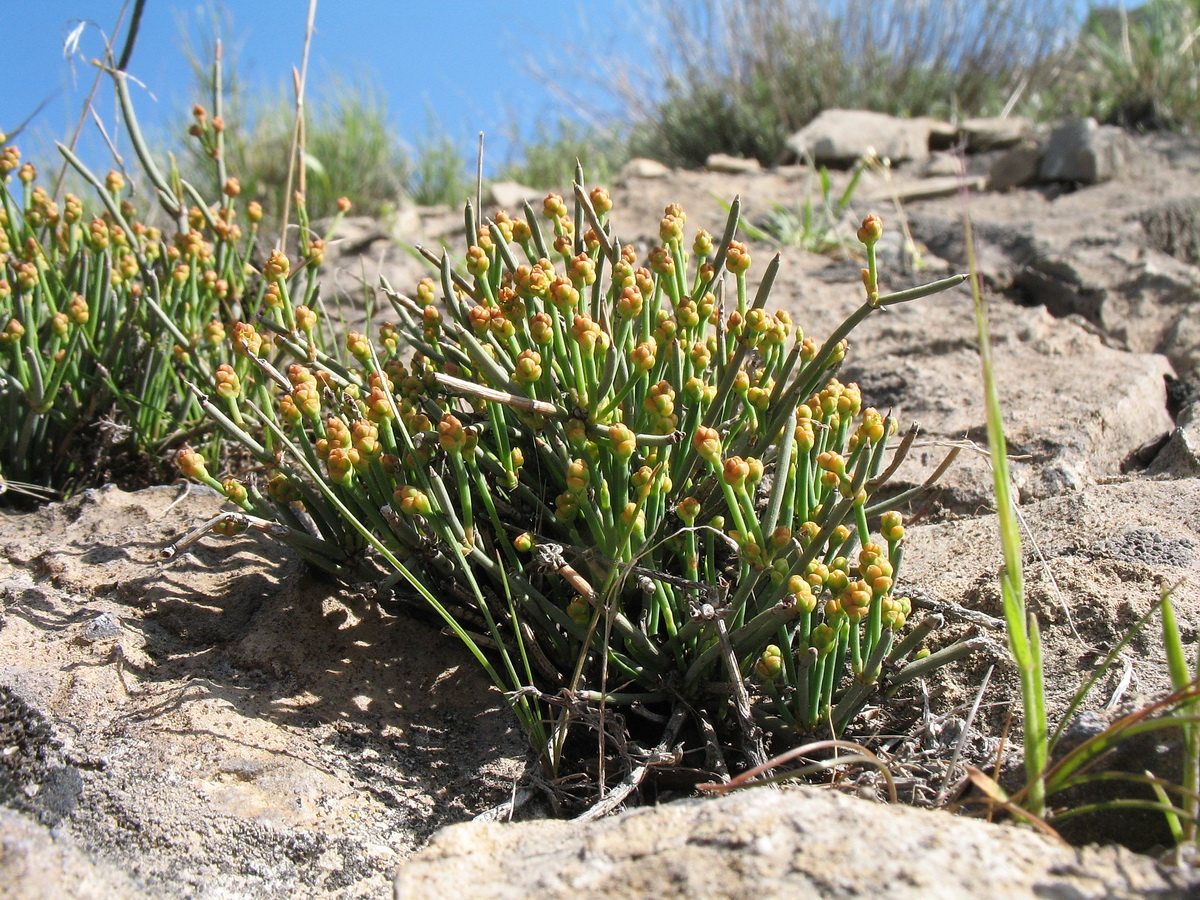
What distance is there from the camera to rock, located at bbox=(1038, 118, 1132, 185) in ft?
16.6

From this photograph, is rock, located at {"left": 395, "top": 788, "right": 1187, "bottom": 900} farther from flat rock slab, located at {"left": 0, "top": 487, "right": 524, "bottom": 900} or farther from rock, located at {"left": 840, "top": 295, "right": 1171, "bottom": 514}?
rock, located at {"left": 840, "top": 295, "right": 1171, "bottom": 514}

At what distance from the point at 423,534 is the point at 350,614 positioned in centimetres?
30

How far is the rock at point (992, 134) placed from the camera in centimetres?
632

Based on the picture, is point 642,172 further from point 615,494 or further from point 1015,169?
point 615,494

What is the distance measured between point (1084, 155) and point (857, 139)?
1.48m

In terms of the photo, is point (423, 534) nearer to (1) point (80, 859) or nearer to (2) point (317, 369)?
(2) point (317, 369)

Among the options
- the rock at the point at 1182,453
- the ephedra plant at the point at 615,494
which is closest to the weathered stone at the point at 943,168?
the rock at the point at 1182,453

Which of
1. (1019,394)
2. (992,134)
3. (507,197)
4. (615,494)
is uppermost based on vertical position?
(992,134)

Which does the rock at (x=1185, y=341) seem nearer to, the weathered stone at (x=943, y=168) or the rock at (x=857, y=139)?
the weathered stone at (x=943, y=168)

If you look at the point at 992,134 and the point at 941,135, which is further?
the point at 941,135

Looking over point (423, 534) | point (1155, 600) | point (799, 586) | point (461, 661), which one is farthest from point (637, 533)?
point (1155, 600)

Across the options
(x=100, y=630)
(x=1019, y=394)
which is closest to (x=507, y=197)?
(x=1019, y=394)

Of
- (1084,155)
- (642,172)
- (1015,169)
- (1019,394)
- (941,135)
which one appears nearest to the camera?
(1019,394)

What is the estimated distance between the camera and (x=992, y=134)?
6.36 m
